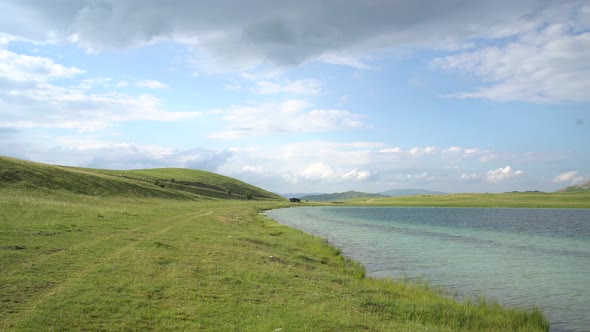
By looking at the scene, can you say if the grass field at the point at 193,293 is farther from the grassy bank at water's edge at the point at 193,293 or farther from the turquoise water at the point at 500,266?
the turquoise water at the point at 500,266

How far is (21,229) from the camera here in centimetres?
2786

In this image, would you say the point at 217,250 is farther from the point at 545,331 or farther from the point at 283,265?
the point at 545,331

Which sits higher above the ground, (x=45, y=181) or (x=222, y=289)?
(x=45, y=181)

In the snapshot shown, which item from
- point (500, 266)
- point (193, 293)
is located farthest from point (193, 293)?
point (500, 266)

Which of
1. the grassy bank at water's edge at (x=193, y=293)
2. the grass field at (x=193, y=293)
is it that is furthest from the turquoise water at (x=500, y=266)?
the grassy bank at water's edge at (x=193, y=293)

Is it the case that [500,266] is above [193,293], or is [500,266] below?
below

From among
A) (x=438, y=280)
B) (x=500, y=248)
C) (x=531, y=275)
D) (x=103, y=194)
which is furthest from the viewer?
(x=103, y=194)

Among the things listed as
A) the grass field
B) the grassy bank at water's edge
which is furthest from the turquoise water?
the grassy bank at water's edge

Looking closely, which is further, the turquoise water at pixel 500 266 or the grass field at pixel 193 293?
the turquoise water at pixel 500 266

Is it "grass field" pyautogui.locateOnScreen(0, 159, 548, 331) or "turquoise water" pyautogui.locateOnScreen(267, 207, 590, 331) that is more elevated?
"grass field" pyautogui.locateOnScreen(0, 159, 548, 331)

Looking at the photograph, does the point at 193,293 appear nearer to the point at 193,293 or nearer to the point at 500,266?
the point at 193,293

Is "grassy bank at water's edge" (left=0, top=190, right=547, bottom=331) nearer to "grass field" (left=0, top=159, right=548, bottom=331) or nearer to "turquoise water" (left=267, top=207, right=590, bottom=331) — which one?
"grass field" (left=0, top=159, right=548, bottom=331)

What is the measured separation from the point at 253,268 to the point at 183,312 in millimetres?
8421

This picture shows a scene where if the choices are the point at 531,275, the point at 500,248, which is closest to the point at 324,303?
the point at 531,275
